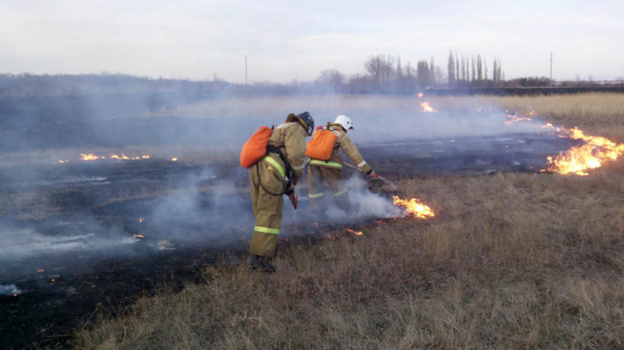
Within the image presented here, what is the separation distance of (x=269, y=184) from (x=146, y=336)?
2.00 metres

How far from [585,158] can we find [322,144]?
8.10 m

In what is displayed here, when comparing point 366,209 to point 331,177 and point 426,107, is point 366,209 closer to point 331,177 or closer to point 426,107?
point 331,177

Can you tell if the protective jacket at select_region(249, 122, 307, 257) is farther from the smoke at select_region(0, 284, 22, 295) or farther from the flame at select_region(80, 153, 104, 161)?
the flame at select_region(80, 153, 104, 161)

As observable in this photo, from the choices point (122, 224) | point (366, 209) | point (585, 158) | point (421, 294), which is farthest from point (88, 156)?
point (585, 158)

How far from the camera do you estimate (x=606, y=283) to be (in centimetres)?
405

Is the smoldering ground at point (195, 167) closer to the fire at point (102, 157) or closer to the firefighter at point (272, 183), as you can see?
the fire at point (102, 157)

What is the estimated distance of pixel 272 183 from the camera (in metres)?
4.93

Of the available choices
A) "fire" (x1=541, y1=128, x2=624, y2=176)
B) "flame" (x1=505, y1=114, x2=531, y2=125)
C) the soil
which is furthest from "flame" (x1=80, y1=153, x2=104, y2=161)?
"flame" (x1=505, y1=114, x2=531, y2=125)

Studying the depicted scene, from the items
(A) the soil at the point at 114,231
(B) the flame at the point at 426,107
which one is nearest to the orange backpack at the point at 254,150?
(A) the soil at the point at 114,231

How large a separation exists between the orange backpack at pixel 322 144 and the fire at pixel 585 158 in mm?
6013

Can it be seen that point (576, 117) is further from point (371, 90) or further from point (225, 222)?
point (225, 222)

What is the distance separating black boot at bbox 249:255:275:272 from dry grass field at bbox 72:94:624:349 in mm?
135

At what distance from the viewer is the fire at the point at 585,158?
1051 centimetres

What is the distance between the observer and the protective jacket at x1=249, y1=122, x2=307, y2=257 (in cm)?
493
